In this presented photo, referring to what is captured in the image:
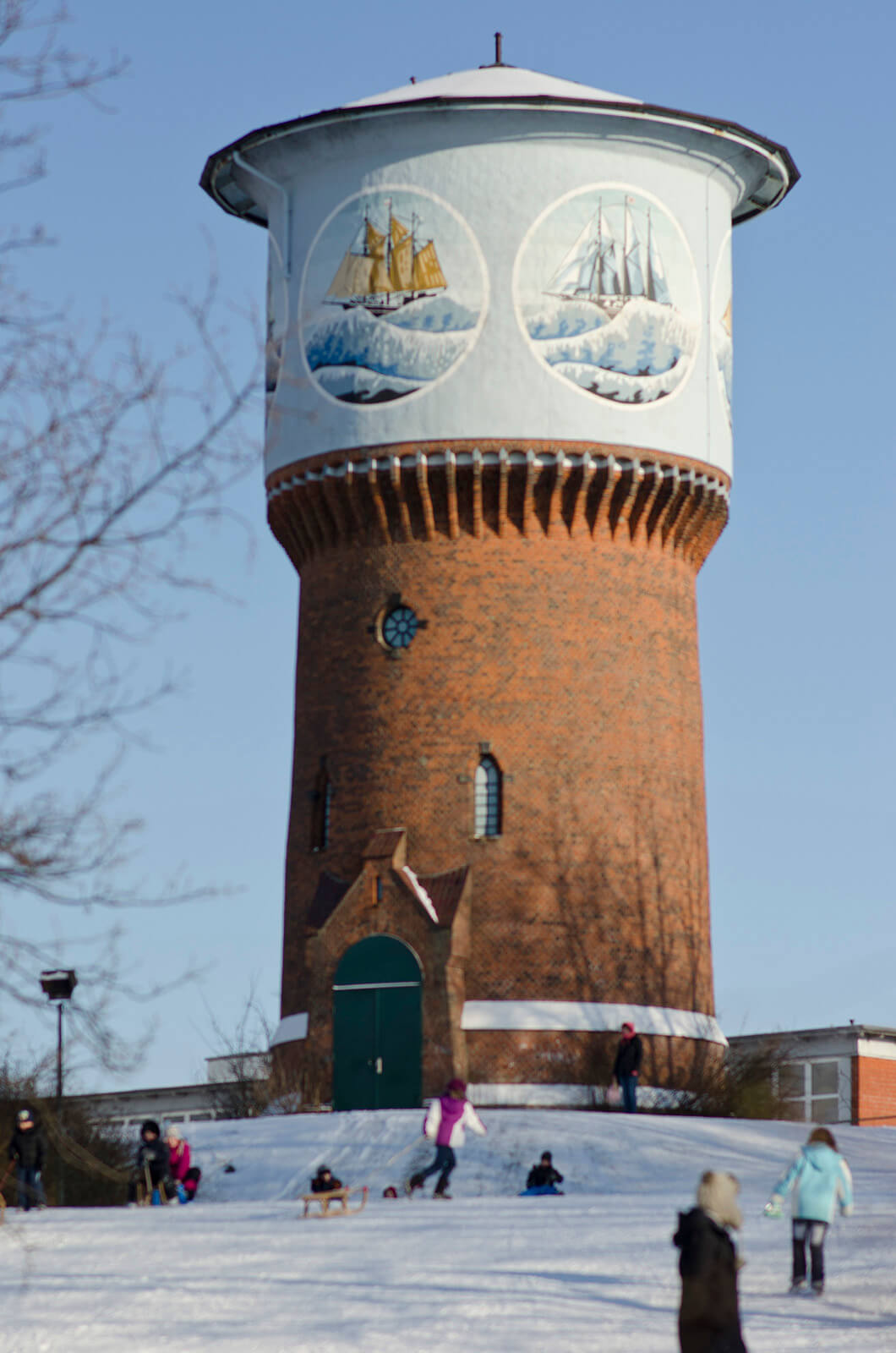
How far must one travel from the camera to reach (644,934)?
112ft

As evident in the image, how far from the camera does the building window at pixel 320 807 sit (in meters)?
35.6

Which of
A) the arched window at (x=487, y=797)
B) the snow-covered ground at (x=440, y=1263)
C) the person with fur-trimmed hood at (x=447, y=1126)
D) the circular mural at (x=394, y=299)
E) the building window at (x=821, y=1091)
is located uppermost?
the circular mural at (x=394, y=299)

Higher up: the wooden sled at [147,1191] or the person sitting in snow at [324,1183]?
the person sitting in snow at [324,1183]

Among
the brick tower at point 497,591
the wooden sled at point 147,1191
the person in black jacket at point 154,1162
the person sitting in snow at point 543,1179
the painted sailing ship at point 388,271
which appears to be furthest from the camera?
the painted sailing ship at point 388,271

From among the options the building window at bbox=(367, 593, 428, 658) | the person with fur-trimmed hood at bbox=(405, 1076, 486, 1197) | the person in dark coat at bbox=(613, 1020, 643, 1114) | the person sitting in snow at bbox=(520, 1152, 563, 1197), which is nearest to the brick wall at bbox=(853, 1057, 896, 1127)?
the person in dark coat at bbox=(613, 1020, 643, 1114)

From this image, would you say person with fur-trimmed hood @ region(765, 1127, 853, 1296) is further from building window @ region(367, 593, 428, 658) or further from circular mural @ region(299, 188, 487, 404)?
circular mural @ region(299, 188, 487, 404)

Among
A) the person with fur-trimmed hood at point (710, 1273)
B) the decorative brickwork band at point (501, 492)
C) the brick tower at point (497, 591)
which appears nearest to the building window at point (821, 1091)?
the brick tower at point (497, 591)

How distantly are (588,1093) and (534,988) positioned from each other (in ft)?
5.38

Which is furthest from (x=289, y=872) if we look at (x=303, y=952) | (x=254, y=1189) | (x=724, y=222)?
(x=724, y=222)

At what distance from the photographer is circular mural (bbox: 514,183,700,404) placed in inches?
1377

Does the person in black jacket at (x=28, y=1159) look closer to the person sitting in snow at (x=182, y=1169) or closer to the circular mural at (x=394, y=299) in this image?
the person sitting in snow at (x=182, y=1169)

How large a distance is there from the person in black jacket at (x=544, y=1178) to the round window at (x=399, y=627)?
10878 millimetres

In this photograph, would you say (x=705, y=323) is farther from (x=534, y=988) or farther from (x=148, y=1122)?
(x=148, y=1122)

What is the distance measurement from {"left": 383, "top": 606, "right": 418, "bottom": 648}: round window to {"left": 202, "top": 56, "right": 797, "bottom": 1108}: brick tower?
0.05 metres
